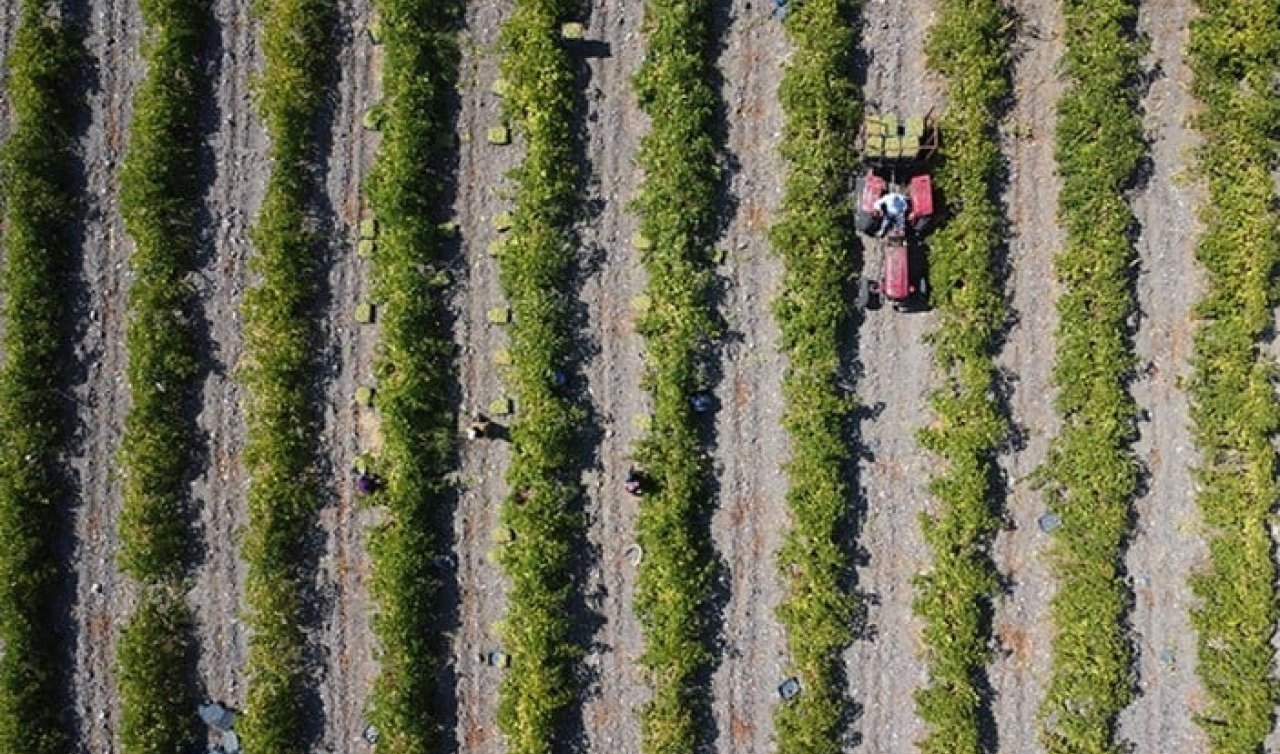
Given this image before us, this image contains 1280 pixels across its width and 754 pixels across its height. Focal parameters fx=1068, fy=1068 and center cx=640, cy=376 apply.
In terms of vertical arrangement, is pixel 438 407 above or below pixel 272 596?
above

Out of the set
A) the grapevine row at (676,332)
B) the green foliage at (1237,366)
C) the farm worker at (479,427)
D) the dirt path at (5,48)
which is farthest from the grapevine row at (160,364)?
the green foliage at (1237,366)

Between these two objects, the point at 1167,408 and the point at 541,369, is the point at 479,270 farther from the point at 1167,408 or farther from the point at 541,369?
the point at 1167,408

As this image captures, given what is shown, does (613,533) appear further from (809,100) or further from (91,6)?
(91,6)

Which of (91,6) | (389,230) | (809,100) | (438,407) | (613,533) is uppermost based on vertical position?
(91,6)

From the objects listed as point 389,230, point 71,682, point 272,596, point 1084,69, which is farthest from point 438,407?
point 1084,69

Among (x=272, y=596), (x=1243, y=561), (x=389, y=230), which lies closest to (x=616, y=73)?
(x=389, y=230)

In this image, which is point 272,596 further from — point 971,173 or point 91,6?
point 971,173

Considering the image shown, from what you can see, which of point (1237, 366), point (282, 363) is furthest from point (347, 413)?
point (1237, 366)
